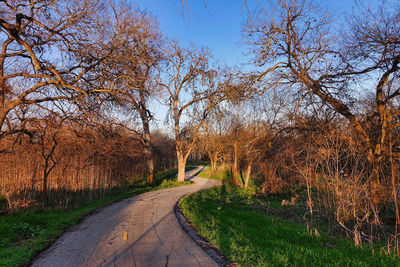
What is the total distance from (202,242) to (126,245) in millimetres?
1633

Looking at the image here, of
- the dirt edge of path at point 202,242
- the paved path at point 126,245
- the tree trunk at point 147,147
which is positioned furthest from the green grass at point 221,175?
A: the paved path at point 126,245

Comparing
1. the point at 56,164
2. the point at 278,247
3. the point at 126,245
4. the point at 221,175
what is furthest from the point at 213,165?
the point at 278,247

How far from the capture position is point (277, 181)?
1141 centimetres

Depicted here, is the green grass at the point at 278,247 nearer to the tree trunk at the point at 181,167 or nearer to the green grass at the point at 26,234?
the green grass at the point at 26,234

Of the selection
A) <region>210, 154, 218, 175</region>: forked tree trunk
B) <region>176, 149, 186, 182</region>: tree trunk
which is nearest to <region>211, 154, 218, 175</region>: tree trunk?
<region>210, 154, 218, 175</region>: forked tree trunk

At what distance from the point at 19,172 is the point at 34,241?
21.4 ft

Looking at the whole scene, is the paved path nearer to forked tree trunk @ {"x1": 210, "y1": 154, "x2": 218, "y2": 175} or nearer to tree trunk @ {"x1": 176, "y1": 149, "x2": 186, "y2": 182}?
tree trunk @ {"x1": 176, "y1": 149, "x2": 186, "y2": 182}

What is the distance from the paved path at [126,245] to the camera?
4.04 meters

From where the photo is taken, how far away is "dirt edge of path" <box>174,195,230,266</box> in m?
4.05

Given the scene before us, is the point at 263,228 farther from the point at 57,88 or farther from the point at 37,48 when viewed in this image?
the point at 37,48

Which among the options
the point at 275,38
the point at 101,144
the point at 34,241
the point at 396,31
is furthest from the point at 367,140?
the point at 101,144

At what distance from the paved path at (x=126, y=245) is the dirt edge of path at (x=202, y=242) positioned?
12cm

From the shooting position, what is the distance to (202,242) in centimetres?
A: 503

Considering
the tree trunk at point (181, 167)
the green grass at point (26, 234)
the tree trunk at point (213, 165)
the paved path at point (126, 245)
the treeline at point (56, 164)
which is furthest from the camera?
the tree trunk at point (213, 165)
